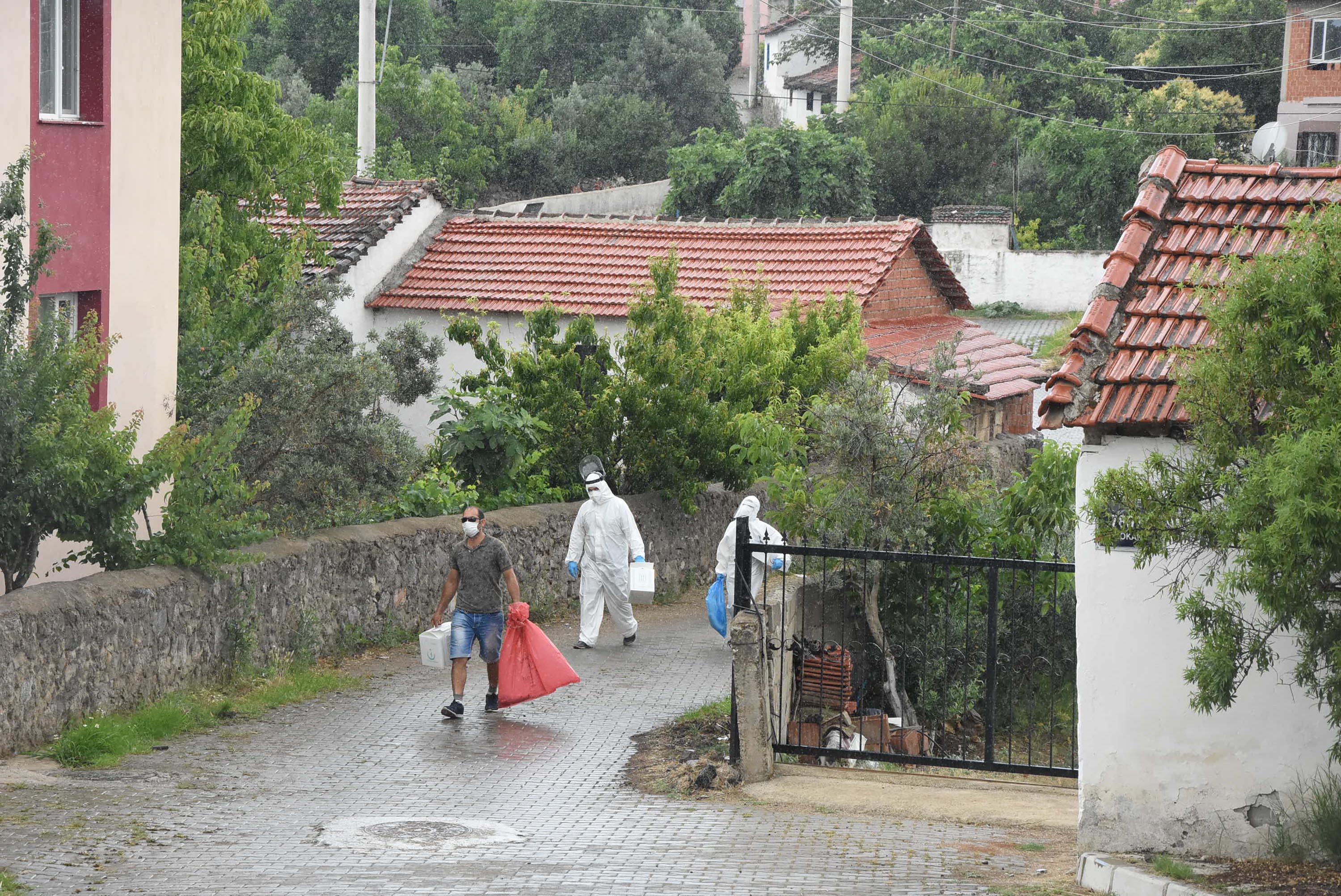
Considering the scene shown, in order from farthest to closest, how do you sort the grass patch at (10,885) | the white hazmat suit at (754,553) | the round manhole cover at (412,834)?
the white hazmat suit at (754,553) < the round manhole cover at (412,834) < the grass patch at (10,885)

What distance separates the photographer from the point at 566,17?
6128cm

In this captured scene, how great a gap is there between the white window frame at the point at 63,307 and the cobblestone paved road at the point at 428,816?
385cm

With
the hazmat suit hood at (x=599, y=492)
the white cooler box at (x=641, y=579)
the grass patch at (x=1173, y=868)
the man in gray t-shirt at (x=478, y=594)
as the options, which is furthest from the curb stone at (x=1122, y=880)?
the hazmat suit hood at (x=599, y=492)

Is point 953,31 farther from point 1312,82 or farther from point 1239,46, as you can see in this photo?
point 1312,82

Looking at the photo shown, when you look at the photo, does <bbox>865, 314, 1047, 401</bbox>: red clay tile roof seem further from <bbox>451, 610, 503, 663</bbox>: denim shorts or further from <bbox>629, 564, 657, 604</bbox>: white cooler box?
<bbox>451, 610, 503, 663</bbox>: denim shorts

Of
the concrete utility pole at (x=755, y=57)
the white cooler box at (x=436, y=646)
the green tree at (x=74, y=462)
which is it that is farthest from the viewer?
the concrete utility pole at (x=755, y=57)

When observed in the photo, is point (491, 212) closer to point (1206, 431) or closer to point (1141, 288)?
point (1141, 288)

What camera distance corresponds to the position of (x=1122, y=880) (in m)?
8.16

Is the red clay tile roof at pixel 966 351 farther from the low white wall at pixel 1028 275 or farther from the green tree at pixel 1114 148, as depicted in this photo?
the green tree at pixel 1114 148

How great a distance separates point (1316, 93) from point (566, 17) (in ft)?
92.0

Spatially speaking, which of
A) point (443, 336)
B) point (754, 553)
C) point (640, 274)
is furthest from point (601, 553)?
point (640, 274)

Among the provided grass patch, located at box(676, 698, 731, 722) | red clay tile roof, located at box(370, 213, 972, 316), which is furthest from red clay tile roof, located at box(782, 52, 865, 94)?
grass patch, located at box(676, 698, 731, 722)

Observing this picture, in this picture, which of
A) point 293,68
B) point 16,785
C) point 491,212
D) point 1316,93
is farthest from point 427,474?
point 293,68

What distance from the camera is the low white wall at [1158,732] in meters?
8.40
